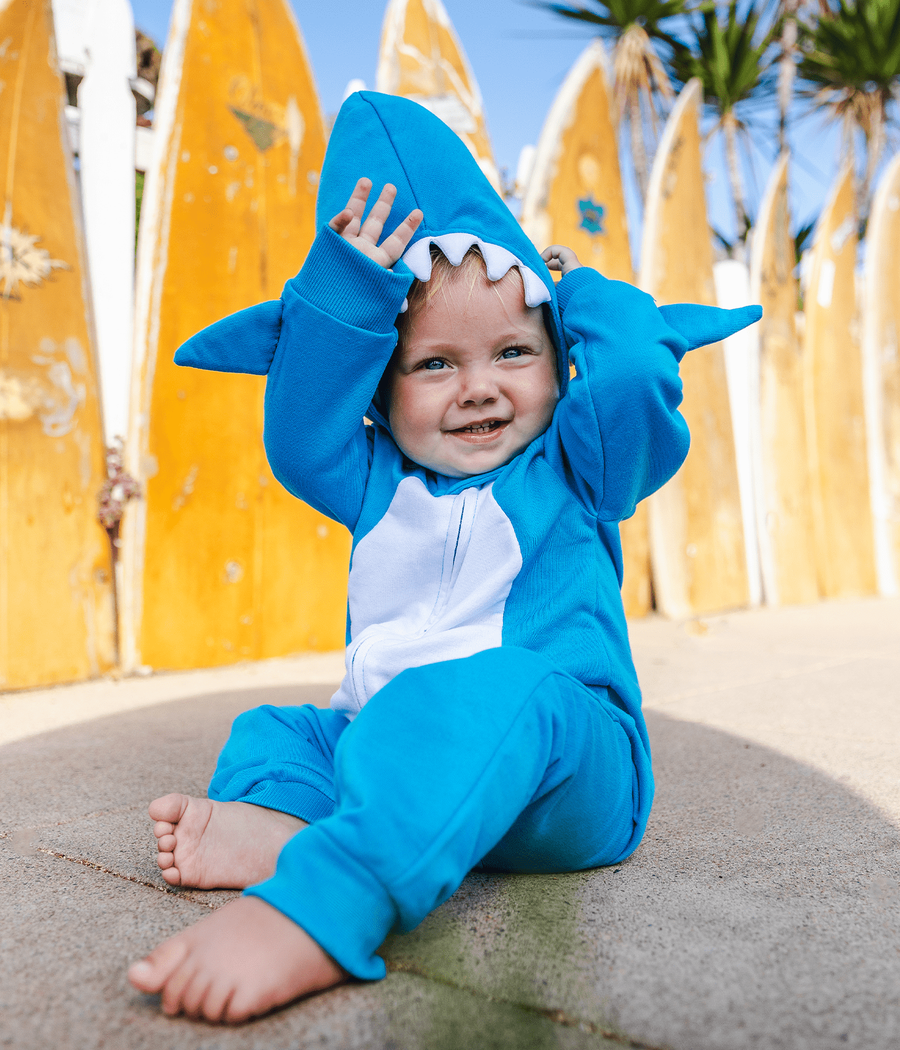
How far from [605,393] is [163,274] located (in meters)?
2.48

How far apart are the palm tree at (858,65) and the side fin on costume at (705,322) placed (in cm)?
1331

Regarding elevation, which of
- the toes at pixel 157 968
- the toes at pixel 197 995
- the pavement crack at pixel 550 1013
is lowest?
the pavement crack at pixel 550 1013

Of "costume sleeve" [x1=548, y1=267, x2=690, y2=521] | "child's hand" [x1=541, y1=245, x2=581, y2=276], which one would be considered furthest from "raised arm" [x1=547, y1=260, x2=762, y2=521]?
"child's hand" [x1=541, y1=245, x2=581, y2=276]

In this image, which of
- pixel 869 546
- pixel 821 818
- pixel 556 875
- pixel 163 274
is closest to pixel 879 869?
pixel 821 818

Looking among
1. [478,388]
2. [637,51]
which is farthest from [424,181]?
[637,51]

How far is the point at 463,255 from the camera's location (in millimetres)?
1310

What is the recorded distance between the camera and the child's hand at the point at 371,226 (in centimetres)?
125

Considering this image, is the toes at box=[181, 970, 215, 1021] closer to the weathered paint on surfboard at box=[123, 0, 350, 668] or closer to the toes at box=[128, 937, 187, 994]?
the toes at box=[128, 937, 187, 994]

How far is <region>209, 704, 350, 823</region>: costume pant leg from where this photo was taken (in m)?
1.18

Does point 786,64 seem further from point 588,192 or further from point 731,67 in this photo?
point 588,192

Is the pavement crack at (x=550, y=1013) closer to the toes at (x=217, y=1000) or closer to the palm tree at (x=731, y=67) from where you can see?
the toes at (x=217, y=1000)

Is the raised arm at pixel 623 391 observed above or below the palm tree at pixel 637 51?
below

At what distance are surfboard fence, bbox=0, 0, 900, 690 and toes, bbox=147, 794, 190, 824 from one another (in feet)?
6.03

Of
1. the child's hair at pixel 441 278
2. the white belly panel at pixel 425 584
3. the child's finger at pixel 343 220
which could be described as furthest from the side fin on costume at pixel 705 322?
the child's finger at pixel 343 220
